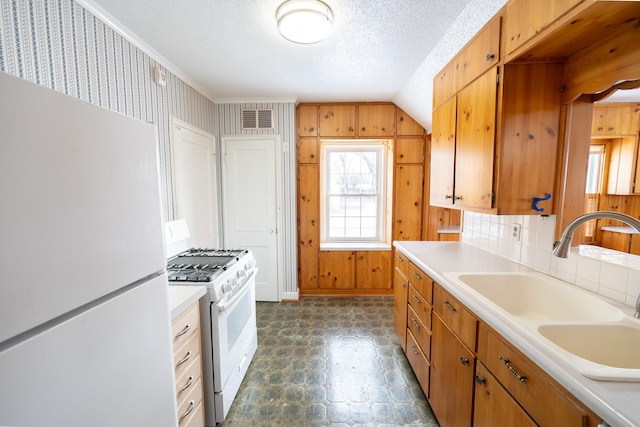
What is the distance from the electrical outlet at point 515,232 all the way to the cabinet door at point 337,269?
194cm

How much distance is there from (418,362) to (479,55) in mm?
2051

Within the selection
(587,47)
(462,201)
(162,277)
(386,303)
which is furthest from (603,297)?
(386,303)

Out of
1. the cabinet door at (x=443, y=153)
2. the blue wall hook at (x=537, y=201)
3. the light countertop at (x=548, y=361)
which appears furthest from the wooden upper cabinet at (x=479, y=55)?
the light countertop at (x=548, y=361)

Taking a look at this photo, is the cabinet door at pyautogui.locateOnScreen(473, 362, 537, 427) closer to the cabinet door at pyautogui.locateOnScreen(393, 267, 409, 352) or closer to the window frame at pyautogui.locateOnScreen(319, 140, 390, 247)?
the cabinet door at pyautogui.locateOnScreen(393, 267, 409, 352)

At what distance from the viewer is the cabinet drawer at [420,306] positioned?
1.66 metres

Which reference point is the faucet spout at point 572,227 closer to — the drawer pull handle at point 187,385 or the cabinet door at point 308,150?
the drawer pull handle at point 187,385

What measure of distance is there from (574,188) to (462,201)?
539 mm

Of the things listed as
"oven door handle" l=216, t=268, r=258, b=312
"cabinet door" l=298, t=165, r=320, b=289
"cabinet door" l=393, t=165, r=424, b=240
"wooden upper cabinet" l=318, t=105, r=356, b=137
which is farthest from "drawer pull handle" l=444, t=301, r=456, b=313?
"wooden upper cabinet" l=318, t=105, r=356, b=137

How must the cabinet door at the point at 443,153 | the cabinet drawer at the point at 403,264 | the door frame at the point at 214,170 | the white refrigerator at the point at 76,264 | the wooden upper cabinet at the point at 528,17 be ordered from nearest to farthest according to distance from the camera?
the white refrigerator at the point at 76,264 → the wooden upper cabinet at the point at 528,17 → the cabinet door at the point at 443,153 → the cabinet drawer at the point at 403,264 → the door frame at the point at 214,170

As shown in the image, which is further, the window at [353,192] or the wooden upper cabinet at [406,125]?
the window at [353,192]

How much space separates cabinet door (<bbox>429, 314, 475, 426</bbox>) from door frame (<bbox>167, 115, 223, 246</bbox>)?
2.32 meters

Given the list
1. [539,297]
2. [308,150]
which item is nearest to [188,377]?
[539,297]

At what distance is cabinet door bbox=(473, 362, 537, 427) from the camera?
0.88m

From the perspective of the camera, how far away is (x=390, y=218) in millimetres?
3461
